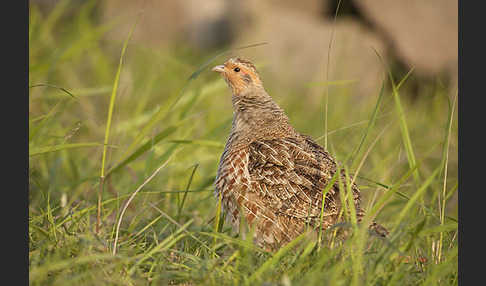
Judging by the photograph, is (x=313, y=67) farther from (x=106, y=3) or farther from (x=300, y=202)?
(x=300, y=202)

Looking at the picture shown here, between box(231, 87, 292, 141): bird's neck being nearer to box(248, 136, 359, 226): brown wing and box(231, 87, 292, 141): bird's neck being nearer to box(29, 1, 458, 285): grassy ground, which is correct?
box(248, 136, 359, 226): brown wing

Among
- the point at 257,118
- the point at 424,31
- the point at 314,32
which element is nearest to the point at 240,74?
the point at 257,118

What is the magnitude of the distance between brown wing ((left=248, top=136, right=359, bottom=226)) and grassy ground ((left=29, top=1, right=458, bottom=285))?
18cm

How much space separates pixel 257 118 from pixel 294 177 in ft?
2.06

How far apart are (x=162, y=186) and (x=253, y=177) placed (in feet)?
5.29

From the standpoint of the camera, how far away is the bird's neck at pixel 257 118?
4027mm

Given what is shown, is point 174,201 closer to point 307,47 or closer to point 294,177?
point 294,177

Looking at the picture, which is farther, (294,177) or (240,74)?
(240,74)

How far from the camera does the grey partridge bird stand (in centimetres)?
358

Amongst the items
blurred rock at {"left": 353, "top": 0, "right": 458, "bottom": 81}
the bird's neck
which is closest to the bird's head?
the bird's neck

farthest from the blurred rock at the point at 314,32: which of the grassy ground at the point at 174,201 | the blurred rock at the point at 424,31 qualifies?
the grassy ground at the point at 174,201

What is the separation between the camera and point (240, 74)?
14.5 ft

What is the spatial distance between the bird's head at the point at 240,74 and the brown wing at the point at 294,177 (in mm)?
708

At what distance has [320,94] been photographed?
942 cm
